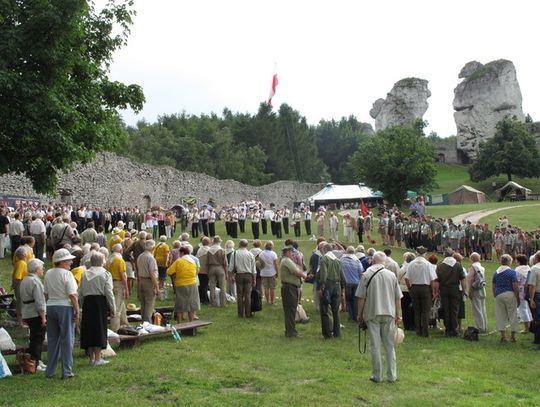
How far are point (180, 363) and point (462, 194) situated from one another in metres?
51.3

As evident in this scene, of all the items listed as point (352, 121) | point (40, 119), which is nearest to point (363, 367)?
point (40, 119)

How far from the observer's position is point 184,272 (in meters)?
11.7

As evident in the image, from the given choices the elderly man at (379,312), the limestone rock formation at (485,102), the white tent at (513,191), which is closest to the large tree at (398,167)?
the white tent at (513,191)

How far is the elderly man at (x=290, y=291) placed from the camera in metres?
10.9

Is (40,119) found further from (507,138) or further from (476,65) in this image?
(476,65)

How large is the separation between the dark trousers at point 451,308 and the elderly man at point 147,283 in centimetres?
549

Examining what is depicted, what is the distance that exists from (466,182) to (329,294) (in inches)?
2308

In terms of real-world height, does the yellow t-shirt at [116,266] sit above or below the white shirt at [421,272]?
above

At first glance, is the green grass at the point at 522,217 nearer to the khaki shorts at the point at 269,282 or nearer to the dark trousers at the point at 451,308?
the khaki shorts at the point at 269,282

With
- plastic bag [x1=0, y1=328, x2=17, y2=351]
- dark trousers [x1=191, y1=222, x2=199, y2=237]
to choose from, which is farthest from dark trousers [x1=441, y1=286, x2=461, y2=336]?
dark trousers [x1=191, y1=222, x2=199, y2=237]

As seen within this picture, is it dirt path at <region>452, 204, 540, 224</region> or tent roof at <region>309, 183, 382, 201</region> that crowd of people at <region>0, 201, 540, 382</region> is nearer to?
dirt path at <region>452, 204, 540, 224</region>

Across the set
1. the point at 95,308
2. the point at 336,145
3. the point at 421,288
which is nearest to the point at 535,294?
the point at 421,288

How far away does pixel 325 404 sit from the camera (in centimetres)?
698

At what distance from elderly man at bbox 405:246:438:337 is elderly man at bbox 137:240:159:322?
15.6 feet
